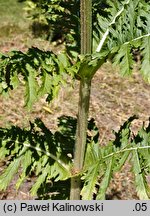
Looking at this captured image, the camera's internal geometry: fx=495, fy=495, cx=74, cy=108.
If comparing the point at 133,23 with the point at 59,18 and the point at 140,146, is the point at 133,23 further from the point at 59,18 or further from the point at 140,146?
the point at 140,146

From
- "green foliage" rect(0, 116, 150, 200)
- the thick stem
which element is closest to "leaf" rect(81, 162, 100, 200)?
"green foliage" rect(0, 116, 150, 200)

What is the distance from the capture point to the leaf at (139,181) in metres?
2.44

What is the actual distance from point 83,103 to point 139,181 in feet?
1.59

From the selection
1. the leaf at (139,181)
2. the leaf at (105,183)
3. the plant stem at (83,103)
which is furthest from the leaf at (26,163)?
the leaf at (139,181)

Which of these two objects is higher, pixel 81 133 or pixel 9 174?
pixel 81 133

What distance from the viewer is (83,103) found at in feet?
7.96

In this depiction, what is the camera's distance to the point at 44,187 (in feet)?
9.82

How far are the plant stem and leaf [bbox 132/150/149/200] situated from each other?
0.28m

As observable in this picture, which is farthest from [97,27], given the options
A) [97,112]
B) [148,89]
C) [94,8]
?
[148,89]

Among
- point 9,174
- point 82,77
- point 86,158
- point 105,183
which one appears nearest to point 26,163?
point 9,174

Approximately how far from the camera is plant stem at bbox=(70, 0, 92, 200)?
2.13 meters

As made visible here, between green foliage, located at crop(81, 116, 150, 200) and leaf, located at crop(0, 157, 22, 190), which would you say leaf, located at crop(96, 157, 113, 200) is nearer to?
green foliage, located at crop(81, 116, 150, 200)

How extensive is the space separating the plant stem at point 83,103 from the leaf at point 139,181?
28 cm

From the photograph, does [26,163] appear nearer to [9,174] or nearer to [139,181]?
[9,174]
